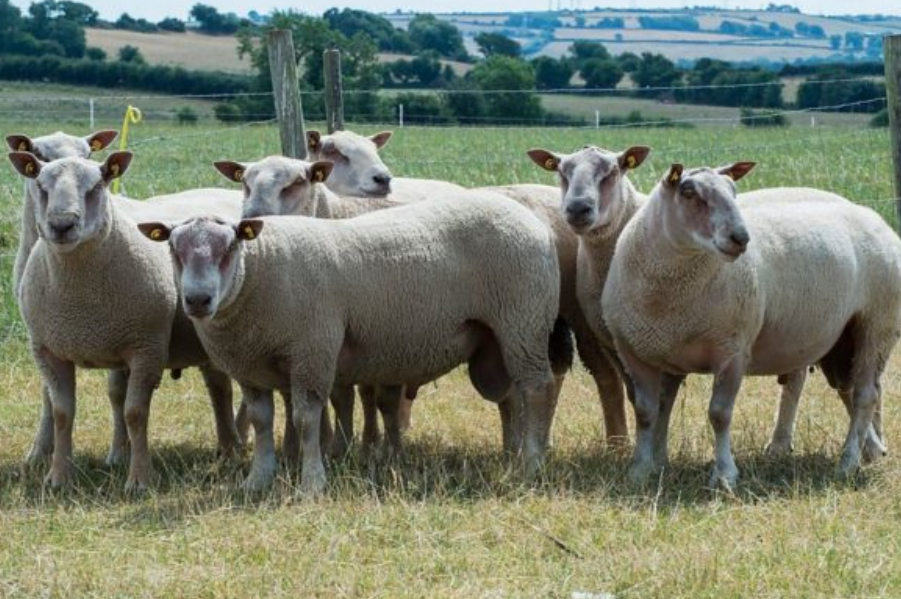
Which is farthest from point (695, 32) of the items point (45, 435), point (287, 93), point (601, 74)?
point (45, 435)

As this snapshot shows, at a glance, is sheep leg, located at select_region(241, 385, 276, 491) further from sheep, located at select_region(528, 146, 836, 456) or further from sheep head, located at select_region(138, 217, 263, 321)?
sheep, located at select_region(528, 146, 836, 456)

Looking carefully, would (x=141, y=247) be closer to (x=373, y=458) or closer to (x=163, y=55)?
(x=373, y=458)

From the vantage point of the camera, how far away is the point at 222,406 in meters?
8.14

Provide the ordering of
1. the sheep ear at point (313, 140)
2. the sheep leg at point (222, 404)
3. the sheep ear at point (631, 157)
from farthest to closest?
the sheep ear at point (313, 140)
the sheep leg at point (222, 404)
the sheep ear at point (631, 157)

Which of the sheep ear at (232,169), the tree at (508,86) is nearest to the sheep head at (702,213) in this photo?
the sheep ear at (232,169)

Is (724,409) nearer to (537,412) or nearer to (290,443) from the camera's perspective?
(537,412)

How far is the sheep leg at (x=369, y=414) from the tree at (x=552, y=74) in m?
47.6

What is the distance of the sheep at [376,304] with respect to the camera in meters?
7.00

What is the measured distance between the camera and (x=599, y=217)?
Answer: 7660 mm

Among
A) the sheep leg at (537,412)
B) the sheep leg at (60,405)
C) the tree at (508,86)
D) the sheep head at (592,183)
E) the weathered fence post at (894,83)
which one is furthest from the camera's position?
the tree at (508,86)

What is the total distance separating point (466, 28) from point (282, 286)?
11617 cm

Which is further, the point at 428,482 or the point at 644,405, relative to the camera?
the point at 644,405

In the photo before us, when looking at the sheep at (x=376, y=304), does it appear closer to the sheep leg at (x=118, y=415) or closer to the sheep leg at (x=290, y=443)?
the sheep leg at (x=290, y=443)

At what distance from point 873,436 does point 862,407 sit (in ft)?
0.92
